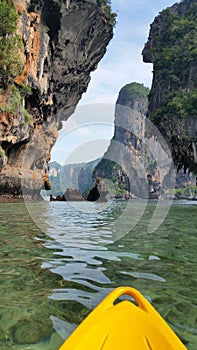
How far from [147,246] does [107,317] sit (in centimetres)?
372

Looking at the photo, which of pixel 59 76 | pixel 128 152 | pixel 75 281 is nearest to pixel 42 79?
pixel 59 76

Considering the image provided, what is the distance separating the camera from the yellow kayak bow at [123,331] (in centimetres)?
171

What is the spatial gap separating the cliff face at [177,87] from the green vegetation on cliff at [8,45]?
40.2 feet

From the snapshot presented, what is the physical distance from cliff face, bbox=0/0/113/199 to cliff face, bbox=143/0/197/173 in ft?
20.4

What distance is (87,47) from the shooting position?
29.6 m

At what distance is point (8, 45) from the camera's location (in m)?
16.0

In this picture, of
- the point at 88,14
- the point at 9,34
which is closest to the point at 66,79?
the point at 88,14

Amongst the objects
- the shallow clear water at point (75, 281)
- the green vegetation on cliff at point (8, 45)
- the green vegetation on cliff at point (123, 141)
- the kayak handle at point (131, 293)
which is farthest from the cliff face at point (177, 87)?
the green vegetation on cliff at point (123, 141)

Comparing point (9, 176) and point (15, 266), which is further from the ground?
point (9, 176)

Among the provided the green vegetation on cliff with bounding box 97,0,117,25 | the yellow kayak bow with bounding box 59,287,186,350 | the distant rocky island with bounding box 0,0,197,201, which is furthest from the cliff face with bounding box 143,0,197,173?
the yellow kayak bow with bounding box 59,287,186,350

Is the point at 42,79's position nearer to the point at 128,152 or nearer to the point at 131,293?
the point at 131,293

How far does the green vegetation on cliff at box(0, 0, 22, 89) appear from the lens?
15484mm

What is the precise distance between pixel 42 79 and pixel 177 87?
12.0m

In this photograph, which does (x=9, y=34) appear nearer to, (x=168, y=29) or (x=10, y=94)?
(x=10, y=94)
